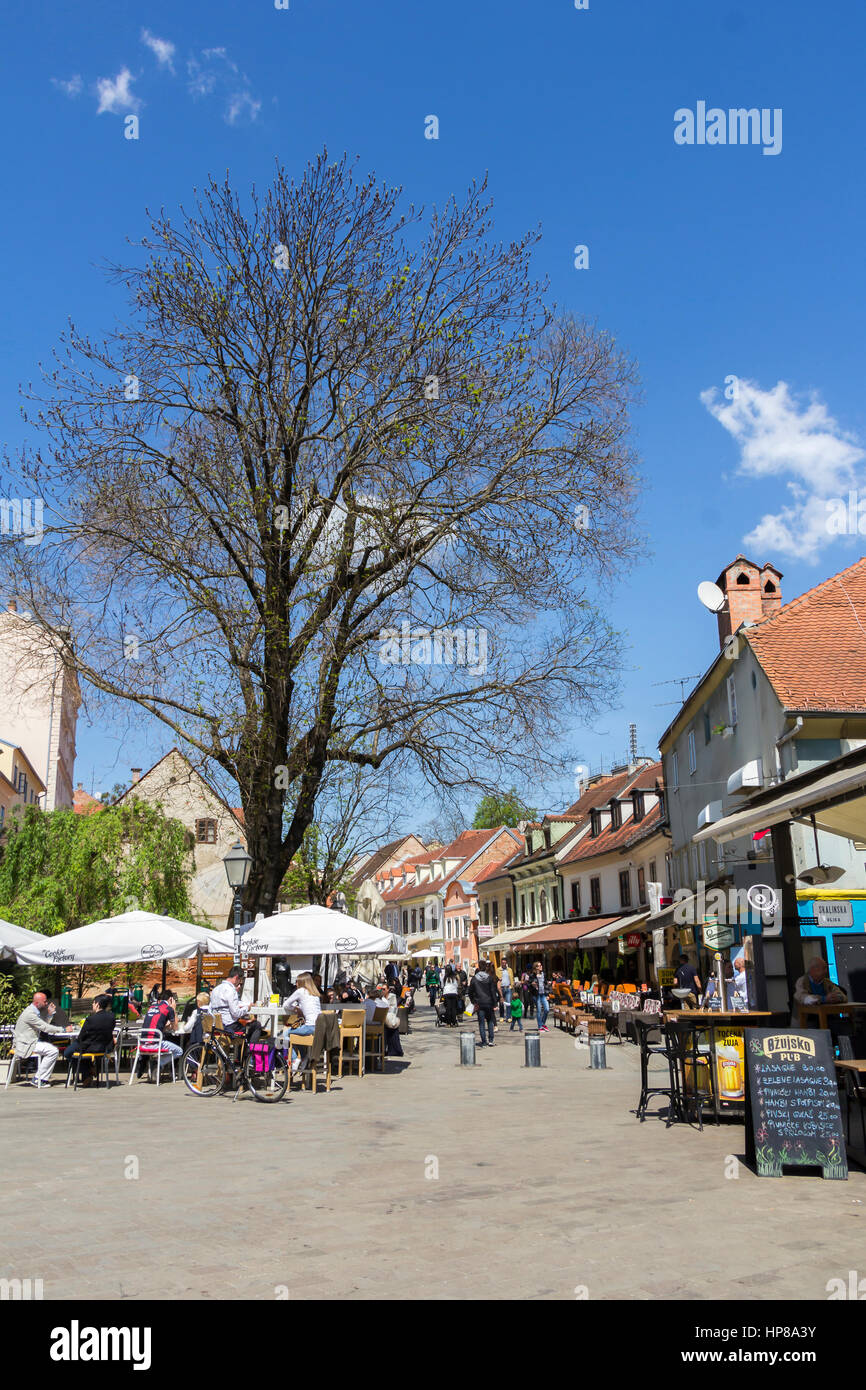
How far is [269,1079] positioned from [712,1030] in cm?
715

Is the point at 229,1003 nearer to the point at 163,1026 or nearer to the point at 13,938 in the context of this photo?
the point at 163,1026

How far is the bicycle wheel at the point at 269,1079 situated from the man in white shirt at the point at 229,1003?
0.63 metres

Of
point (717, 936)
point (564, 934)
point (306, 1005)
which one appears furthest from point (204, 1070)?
point (564, 934)

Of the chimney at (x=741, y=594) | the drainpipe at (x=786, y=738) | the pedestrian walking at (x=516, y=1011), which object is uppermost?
the chimney at (x=741, y=594)

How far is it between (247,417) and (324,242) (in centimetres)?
342

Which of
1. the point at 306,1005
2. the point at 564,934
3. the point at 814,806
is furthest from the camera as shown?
the point at 564,934

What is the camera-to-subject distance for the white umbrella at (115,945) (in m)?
18.4

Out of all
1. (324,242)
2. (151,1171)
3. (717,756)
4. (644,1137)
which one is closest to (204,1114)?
(151,1171)

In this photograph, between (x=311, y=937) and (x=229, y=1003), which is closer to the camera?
(x=229, y=1003)

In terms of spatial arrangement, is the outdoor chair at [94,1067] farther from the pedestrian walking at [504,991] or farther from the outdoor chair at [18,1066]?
the pedestrian walking at [504,991]

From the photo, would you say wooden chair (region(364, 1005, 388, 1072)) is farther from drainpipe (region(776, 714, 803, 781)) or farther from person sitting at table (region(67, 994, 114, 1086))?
drainpipe (region(776, 714, 803, 781))

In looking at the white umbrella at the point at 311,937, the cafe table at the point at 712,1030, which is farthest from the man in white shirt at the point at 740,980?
the white umbrella at the point at 311,937

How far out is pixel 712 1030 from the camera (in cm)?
1122
